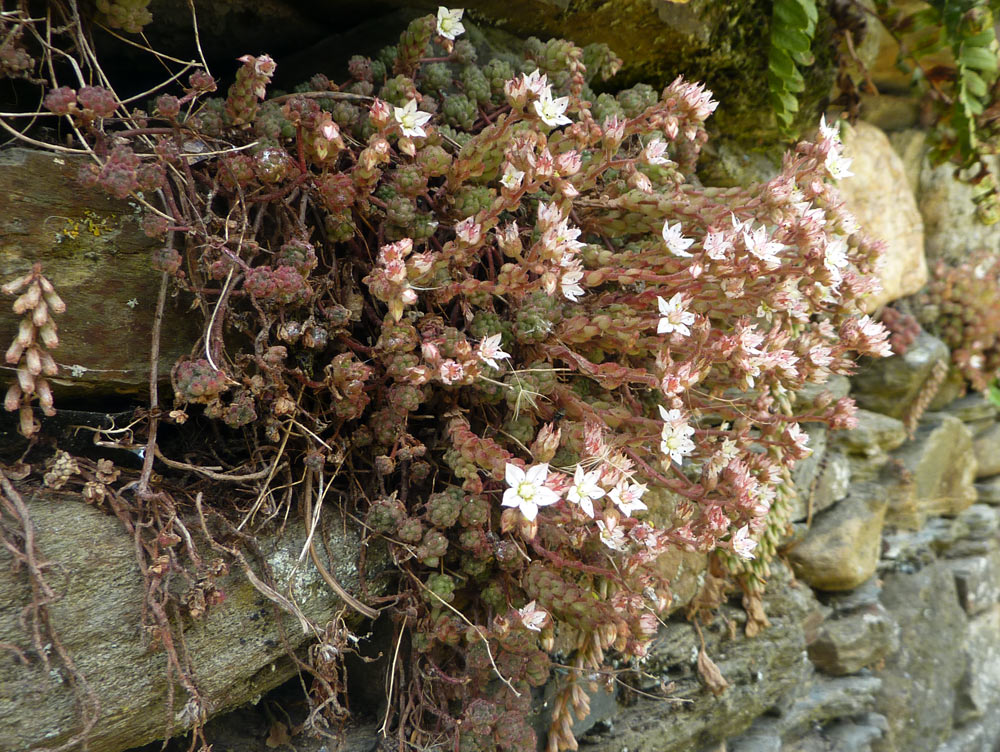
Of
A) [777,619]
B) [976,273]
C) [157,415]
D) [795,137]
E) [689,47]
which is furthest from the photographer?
[976,273]

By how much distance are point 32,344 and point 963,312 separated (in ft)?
13.4

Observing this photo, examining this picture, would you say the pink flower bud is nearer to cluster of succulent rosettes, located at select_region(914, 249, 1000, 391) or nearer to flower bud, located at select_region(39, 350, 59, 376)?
flower bud, located at select_region(39, 350, 59, 376)

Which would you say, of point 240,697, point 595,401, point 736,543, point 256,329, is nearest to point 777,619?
point 736,543

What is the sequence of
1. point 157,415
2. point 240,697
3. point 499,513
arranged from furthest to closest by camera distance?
point 499,513
point 240,697
point 157,415

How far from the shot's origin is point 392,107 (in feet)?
5.29

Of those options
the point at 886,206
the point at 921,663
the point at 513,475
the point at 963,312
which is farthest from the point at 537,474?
the point at 963,312

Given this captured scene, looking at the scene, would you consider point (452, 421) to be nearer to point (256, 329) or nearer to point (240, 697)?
point (256, 329)

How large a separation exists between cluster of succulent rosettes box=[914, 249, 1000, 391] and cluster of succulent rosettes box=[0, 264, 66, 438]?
389 centimetres

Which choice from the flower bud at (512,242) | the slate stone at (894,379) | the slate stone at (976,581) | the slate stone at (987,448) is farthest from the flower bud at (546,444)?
the slate stone at (987,448)

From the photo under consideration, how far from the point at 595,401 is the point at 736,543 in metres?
0.47

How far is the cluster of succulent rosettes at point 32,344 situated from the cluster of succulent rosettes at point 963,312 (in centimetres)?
389

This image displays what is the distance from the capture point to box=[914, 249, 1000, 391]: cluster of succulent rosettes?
146 inches

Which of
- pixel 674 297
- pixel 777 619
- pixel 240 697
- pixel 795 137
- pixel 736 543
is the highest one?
pixel 795 137

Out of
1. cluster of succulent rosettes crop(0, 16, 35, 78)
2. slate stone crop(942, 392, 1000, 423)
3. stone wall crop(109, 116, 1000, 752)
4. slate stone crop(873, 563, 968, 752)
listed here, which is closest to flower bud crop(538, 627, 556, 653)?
stone wall crop(109, 116, 1000, 752)
